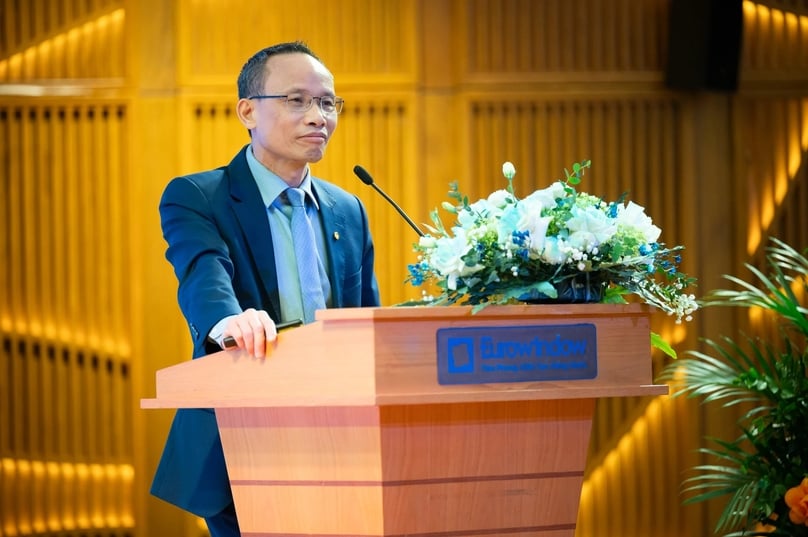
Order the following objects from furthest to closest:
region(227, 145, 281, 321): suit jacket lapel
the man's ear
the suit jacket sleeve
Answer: the man's ear, region(227, 145, 281, 321): suit jacket lapel, the suit jacket sleeve

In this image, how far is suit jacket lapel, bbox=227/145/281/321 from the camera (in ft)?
8.50

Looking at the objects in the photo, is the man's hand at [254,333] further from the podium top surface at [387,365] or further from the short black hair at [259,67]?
the short black hair at [259,67]

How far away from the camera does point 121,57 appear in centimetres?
564

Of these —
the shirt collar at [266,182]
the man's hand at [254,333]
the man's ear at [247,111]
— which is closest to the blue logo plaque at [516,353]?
the man's hand at [254,333]

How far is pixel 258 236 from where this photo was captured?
2.60 metres

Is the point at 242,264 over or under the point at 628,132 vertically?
under

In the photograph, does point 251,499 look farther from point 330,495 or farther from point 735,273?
point 735,273

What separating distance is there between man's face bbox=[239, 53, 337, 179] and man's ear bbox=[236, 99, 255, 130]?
21 mm

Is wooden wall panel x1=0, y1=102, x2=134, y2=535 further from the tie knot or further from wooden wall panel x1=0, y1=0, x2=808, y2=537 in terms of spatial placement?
the tie knot

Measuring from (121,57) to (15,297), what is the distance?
1.30m

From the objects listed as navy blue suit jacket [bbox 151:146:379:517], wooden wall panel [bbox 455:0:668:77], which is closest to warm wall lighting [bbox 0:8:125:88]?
wooden wall panel [bbox 455:0:668:77]

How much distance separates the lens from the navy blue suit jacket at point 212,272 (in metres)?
2.37

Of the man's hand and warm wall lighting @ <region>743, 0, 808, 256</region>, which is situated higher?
warm wall lighting @ <region>743, 0, 808, 256</region>

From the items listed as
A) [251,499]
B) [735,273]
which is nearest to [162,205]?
[251,499]
